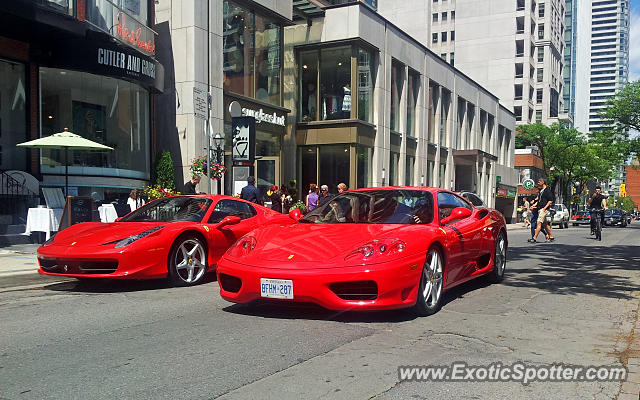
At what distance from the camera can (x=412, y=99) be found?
3288 cm

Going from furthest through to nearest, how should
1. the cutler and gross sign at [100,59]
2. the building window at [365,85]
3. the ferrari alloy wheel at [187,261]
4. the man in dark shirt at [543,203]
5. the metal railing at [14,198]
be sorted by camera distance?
the building window at [365,85] → the man in dark shirt at [543,203] → the cutler and gross sign at [100,59] → the metal railing at [14,198] → the ferrari alloy wheel at [187,261]

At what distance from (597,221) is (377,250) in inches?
615

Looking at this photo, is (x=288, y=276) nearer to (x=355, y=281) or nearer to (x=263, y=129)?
(x=355, y=281)

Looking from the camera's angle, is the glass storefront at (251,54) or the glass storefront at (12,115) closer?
the glass storefront at (12,115)

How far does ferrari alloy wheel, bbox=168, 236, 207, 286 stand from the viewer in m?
7.27

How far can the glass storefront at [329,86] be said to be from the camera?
26.7 metres

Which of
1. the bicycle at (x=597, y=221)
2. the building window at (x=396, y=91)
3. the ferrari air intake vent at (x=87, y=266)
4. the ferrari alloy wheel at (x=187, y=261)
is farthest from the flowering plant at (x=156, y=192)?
the building window at (x=396, y=91)

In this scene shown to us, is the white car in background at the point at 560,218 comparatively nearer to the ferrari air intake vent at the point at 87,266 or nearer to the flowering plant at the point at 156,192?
the flowering plant at the point at 156,192

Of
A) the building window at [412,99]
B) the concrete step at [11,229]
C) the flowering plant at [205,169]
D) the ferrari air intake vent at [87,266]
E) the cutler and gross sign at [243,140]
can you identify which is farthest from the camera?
the building window at [412,99]

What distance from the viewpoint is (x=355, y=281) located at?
4.90 metres

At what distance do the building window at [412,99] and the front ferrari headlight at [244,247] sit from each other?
90.0ft

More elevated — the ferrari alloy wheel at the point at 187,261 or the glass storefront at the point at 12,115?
the glass storefront at the point at 12,115

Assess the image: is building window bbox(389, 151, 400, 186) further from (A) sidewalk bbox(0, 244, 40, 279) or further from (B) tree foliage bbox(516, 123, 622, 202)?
(B) tree foliage bbox(516, 123, 622, 202)

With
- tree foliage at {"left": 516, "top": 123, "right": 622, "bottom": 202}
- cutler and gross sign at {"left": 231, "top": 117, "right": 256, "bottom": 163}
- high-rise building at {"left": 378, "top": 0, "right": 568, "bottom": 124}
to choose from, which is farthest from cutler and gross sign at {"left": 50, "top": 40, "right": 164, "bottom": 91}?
high-rise building at {"left": 378, "top": 0, "right": 568, "bottom": 124}
